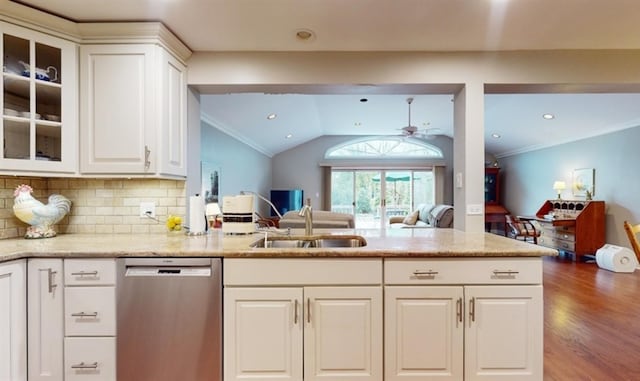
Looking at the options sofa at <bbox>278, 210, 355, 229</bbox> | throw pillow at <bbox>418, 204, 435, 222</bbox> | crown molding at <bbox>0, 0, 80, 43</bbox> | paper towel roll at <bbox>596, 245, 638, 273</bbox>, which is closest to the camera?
crown molding at <bbox>0, 0, 80, 43</bbox>

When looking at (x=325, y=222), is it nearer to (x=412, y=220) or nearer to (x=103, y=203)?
(x=103, y=203)

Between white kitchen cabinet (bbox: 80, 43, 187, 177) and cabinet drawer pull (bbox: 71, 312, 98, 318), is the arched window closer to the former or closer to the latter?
white kitchen cabinet (bbox: 80, 43, 187, 177)

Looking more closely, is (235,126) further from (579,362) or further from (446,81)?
(579,362)

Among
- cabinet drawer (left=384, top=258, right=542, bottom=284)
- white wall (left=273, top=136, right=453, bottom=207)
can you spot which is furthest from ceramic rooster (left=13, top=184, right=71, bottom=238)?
white wall (left=273, top=136, right=453, bottom=207)

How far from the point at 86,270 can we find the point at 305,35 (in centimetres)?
186

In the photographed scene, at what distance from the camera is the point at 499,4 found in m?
1.83

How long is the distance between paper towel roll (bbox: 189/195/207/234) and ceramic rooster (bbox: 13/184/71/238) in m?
0.80

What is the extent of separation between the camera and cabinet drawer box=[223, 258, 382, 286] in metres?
1.67

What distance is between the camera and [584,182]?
5.66 meters

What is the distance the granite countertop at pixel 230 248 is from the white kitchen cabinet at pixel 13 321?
80mm

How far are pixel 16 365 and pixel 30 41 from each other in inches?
67.9

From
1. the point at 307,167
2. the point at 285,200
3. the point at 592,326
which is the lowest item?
the point at 592,326

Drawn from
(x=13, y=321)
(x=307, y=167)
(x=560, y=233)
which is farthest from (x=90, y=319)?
(x=307, y=167)

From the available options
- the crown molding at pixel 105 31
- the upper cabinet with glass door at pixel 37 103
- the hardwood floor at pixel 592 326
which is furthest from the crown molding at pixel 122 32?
the hardwood floor at pixel 592 326
